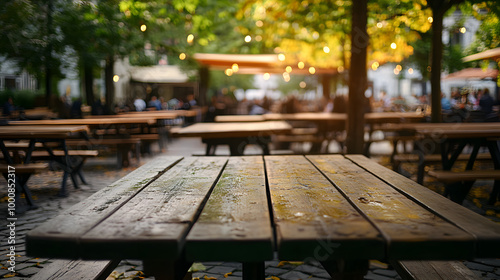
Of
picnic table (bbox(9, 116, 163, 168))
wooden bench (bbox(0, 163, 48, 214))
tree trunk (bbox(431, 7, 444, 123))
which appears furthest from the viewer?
picnic table (bbox(9, 116, 163, 168))

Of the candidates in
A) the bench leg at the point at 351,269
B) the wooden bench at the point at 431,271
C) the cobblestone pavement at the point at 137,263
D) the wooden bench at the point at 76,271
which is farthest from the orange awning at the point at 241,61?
the bench leg at the point at 351,269

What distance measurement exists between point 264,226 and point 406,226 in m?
0.51

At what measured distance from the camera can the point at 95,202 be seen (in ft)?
6.92

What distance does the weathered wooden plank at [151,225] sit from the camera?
1.51 m

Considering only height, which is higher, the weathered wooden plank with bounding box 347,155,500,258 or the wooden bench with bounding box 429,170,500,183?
the weathered wooden plank with bounding box 347,155,500,258

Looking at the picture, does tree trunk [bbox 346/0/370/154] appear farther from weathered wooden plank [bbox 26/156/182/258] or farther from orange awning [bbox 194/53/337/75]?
orange awning [bbox 194/53/337/75]

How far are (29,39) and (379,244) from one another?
42.1 ft

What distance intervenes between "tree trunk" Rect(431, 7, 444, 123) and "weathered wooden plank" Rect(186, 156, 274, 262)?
7269mm

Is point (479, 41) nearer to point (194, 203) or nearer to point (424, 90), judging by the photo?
point (194, 203)

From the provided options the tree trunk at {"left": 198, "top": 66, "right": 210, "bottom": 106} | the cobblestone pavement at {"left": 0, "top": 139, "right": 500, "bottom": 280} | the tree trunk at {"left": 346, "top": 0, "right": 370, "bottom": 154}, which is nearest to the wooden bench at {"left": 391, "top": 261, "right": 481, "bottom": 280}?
the cobblestone pavement at {"left": 0, "top": 139, "right": 500, "bottom": 280}

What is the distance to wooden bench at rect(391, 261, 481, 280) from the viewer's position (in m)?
2.47

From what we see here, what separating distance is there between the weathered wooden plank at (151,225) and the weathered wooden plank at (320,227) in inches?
13.8

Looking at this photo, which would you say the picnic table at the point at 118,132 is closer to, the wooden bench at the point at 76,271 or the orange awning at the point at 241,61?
the orange awning at the point at 241,61

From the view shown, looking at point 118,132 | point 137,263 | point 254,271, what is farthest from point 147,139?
point 254,271
